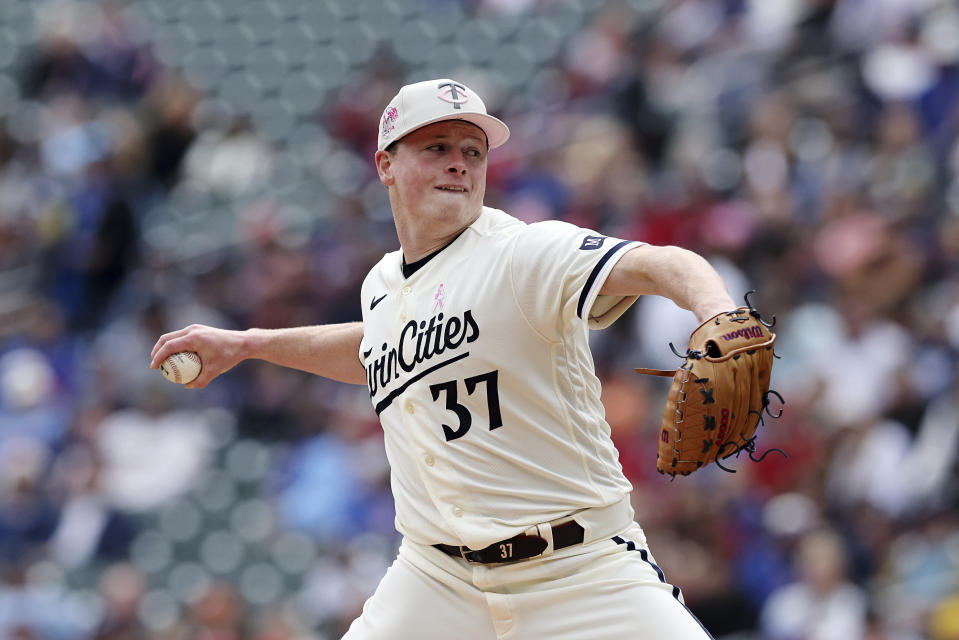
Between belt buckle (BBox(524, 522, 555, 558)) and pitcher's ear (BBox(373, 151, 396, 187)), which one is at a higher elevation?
pitcher's ear (BBox(373, 151, 396, 187))

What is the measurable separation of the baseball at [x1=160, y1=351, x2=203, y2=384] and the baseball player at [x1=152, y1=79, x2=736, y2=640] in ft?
2.29

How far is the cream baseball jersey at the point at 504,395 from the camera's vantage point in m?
3.24

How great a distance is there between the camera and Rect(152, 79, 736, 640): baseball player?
3219mm

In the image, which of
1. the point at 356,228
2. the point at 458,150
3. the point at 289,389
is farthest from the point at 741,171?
the point at 458,150

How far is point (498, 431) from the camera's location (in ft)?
11.0

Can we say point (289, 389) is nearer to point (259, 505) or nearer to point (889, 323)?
point (259, 505)

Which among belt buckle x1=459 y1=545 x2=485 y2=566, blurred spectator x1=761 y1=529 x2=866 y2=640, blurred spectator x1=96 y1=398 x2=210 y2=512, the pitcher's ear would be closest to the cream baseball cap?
the pitcher's ear

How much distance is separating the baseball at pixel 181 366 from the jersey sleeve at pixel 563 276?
1228 millimetres

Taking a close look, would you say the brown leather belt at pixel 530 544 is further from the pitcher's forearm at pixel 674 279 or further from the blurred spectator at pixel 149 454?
the blurred spectator at pixel 149 454

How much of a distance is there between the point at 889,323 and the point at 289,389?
164 inches

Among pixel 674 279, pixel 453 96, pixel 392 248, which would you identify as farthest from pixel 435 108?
pixel 392 248

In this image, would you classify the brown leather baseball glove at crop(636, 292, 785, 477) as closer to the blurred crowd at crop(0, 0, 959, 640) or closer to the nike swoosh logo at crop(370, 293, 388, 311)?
the nike swoosh logo at crop(370, 293, 388, 311)

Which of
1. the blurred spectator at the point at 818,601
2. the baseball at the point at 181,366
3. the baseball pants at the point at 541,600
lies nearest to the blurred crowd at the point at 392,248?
the blurred spectator at the point at 818,601

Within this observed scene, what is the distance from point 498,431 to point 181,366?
1.14 metres
